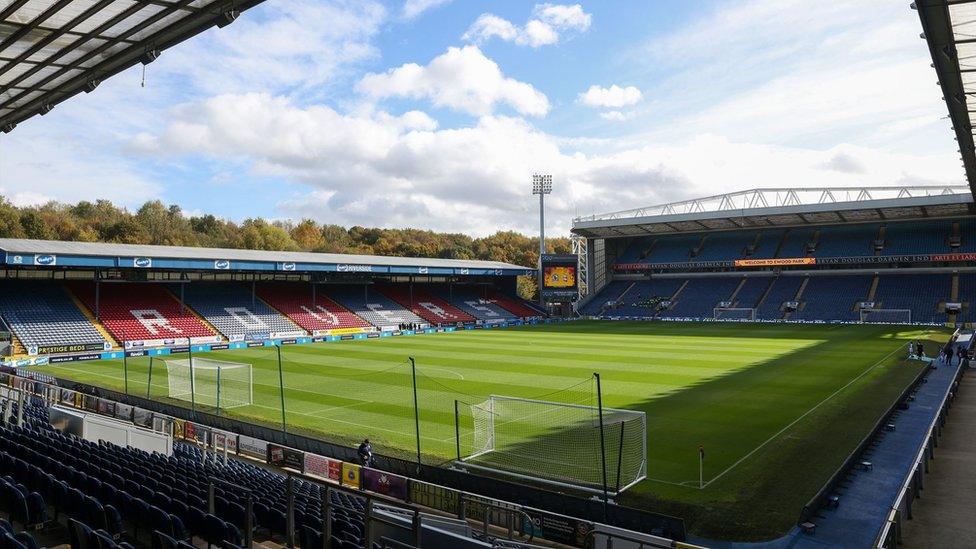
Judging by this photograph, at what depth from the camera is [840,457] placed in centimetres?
1756

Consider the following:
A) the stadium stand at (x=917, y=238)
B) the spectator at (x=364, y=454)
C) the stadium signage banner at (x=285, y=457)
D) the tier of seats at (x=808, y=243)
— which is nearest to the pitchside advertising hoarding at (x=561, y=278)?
the tier of seats at (x=808, y=243)

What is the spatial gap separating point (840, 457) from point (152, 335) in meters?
43.1

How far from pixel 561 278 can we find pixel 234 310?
112 ft

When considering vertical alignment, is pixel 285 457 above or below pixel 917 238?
below

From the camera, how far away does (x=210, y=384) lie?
2964cm

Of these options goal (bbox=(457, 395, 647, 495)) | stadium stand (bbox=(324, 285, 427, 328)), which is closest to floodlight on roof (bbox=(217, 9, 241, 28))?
goal (bbox=(457, 395, 647, 495))

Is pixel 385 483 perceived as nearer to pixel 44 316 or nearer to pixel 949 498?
pixel 949 498

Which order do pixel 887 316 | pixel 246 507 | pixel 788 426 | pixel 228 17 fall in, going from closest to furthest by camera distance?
pixel 246 507 < pixel 228 17 < pixel 788 426 < pixel 887 316

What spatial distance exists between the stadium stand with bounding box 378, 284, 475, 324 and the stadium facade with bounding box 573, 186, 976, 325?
1766 centimetres

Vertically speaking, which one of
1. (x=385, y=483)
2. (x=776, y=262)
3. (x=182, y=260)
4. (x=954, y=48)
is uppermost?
(x=954, y=48)

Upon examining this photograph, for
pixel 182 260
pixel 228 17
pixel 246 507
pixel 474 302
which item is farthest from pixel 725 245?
pixel 246 507

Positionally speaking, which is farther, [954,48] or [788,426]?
[788,426]

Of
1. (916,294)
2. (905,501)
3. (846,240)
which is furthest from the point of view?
(846,240)

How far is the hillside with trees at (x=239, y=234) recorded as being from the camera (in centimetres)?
8468
